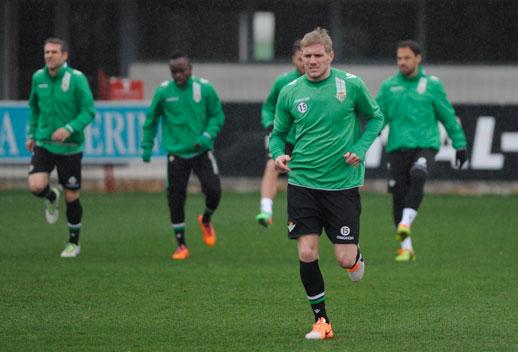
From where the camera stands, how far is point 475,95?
25797mm

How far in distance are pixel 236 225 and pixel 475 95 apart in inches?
370

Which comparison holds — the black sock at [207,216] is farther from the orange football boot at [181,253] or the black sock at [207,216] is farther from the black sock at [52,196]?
the black sock at [52,196]

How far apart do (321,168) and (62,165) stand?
5.87 m

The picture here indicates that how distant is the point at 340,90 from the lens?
29.2 feet

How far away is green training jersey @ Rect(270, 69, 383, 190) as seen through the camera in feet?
29.1

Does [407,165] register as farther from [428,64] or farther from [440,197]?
[428,64]

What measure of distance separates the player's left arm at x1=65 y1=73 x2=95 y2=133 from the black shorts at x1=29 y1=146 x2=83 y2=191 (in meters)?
0.43

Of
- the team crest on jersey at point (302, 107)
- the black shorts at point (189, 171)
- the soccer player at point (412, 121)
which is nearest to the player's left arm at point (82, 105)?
the black shorts at point (189, 171)

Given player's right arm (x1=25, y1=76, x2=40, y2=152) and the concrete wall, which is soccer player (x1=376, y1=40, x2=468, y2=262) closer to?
player's right arm (x1=25, y1=76, x2=40, y2=152)

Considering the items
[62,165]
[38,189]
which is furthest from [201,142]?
[38,189]

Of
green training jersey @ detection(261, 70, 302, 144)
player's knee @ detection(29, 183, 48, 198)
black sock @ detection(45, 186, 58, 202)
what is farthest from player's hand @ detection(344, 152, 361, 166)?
black sock @ detection(45, 186, 58, 202)

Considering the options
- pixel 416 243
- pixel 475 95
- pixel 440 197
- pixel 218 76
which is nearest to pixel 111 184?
pixel 218 76

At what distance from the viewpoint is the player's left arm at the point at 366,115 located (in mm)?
8922

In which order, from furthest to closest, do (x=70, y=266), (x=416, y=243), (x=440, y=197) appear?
(x=440, y=197) < (x=416, y=243) < (x=70, y=266)
